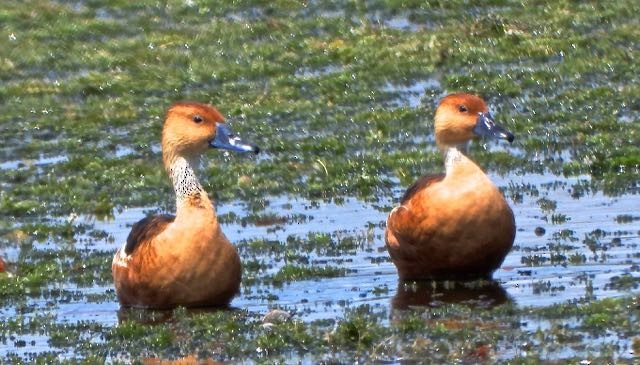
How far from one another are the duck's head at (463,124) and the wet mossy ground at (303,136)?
2.80 feet

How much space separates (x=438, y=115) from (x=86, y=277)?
2608 millimetres

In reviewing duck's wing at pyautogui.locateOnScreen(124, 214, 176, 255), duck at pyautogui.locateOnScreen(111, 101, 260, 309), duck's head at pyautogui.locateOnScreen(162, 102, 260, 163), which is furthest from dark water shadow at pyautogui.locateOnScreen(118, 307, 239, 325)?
duck's head at pyautogui.locateOnScreen(162, 102, 260, 163)

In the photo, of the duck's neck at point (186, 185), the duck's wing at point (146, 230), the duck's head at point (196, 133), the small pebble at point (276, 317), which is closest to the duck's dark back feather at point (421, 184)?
the duck's head at point (196, 133)

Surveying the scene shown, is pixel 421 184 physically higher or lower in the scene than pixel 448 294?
higher

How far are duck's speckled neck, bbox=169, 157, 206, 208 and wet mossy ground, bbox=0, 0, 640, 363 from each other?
2.40 feet

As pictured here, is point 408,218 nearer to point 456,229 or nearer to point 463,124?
point 456,229

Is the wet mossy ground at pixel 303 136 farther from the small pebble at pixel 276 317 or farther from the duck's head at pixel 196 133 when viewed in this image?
the duck's head at pixel 196 133

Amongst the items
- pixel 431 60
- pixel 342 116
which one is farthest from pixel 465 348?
pixel 431 60

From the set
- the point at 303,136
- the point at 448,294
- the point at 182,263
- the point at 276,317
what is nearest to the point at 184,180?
the point at 182,263

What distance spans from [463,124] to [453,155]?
36 cm

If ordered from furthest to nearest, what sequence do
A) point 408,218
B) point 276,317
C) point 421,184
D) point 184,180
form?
point 421,184 < point 408,218 < point 184,180 < point 276,317

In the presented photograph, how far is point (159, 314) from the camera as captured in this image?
36.5 ft

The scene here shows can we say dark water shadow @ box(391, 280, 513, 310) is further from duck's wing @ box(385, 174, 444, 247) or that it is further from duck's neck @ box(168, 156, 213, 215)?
duck's neck @ box(168, 156, 213, 215)

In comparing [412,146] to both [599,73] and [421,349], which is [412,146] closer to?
[599,73]
